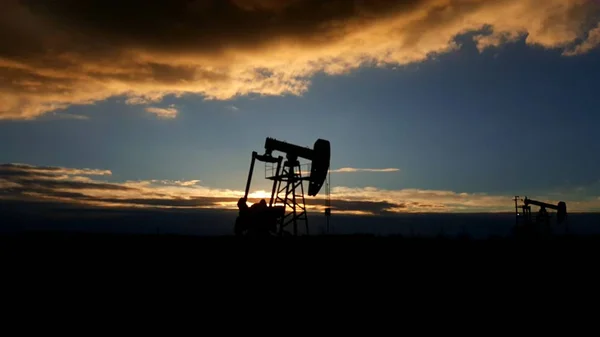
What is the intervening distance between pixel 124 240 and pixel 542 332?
1694 centimetres

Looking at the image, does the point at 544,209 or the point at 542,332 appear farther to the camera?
the point at 544,209

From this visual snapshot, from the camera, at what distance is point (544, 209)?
4809cm

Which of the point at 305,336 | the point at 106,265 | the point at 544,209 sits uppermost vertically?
the point at 544,209

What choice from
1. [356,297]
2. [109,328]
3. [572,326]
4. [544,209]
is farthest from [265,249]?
[544,209]

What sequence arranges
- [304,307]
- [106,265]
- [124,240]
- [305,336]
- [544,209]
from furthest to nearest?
[544,209]
[124,240]
[106,265]
[304,307]
[305,336]

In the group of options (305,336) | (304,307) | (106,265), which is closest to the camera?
(305,336)

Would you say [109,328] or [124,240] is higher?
[124,240]

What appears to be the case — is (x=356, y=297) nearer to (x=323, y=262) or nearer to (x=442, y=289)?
(x=442, y=289)

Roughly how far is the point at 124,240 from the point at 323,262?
1036cm

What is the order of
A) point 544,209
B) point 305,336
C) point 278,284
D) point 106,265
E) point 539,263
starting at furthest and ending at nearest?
point 544,209, point 106,265, point 539,263, point 278,284, point 305,336

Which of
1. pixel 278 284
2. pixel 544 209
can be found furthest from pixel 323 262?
pixel 544 209

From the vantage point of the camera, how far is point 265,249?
17797 millimetres

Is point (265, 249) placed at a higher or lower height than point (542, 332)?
higher

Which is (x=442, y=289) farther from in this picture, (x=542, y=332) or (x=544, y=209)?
(x=544, y=209)
